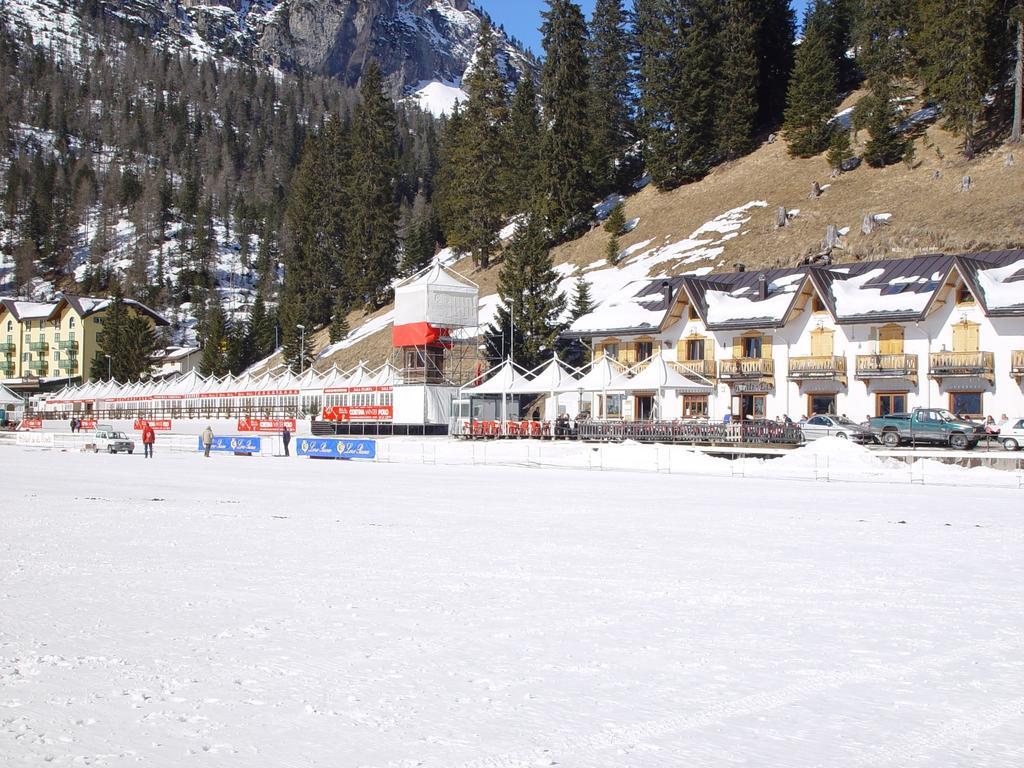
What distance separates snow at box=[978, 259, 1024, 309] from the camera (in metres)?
43.1

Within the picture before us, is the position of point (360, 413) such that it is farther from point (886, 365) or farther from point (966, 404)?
point (966, 404)

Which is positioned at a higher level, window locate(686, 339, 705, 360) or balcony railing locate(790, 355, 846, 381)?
window locate(686, 339, 705, 360)

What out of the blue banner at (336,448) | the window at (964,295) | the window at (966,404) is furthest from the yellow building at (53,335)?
the window at (966,404)

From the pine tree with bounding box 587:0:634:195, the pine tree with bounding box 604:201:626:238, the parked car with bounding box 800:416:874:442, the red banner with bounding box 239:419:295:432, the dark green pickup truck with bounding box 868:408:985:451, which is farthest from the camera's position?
the pine tree with bounding box 587:0:634:195

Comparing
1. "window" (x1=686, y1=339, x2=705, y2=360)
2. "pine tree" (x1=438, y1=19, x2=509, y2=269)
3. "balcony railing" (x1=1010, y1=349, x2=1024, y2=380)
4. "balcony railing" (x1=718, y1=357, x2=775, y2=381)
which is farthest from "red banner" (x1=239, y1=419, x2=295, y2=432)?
"balcony railing" (x1=1010, y1=349, x2=1024, y2=380)

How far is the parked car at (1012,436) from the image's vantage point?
120 feet

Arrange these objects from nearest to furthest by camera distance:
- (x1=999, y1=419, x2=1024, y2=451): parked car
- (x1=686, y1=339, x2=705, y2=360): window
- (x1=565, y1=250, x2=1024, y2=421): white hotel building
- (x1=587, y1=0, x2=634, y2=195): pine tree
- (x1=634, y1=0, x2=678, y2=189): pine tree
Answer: (x1=999, y1=419, x2=1024, y2=451): parked car
(x1=565, y1=250, x2=1024, y2=421): white hotel building
(x1=686, y1=339, x2=705, y2=360): window
(x1=634, y1=0, x2=678, y2=189): pine tree
(x1=587, y1=0, x2=634, y2=195): pine tree

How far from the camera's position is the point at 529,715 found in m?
6.65

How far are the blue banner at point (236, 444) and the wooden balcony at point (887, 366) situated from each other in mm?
31720

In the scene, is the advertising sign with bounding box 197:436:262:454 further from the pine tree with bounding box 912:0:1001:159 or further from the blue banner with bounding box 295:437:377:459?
the pine tree with bounding box 912:0:1001:159

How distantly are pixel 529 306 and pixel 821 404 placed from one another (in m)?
23.8

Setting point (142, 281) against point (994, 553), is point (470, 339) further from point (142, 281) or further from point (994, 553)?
point (142, 281)

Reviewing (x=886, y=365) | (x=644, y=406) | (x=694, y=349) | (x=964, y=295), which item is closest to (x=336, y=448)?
(x=644, y=406)

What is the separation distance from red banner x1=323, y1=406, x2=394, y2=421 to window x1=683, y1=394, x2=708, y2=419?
20026 millimetres
